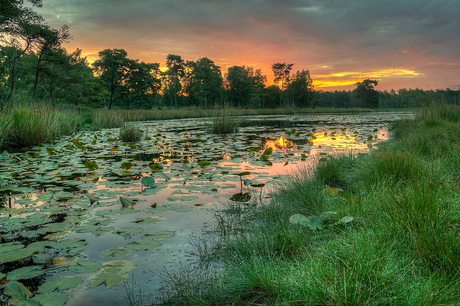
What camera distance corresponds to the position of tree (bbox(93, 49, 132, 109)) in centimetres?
4134

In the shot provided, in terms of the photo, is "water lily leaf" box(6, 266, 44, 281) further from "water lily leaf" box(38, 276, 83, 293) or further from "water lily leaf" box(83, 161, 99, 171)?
"water lily leaf" box(83, 161, 99, 171)

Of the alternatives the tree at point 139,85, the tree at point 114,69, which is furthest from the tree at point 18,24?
the tree at point 139,85

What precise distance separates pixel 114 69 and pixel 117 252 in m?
46.2

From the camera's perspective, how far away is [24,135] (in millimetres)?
6812

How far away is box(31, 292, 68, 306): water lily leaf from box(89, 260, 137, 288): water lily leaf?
15 cm

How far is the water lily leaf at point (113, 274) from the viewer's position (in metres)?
1.47

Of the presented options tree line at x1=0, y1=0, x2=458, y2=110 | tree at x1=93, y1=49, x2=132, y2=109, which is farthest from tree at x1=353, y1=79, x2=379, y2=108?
tree at x1=93, y1=49, x2=132, y2=109

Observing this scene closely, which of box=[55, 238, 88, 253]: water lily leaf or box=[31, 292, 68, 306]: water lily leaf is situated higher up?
box=[55, 238, 88, 253]: water lily leaf

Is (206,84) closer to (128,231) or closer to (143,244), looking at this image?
(128,231)

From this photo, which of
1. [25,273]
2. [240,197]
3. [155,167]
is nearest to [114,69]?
[155,167]

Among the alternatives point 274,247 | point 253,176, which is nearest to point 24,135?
point 253,176

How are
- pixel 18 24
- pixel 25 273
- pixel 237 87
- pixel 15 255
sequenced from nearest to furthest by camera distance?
pixel 25 273
pixel 15 255
pixel 18 24
pixel 237 87

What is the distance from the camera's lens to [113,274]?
1.55m

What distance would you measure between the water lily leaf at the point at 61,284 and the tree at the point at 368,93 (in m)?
84.3
